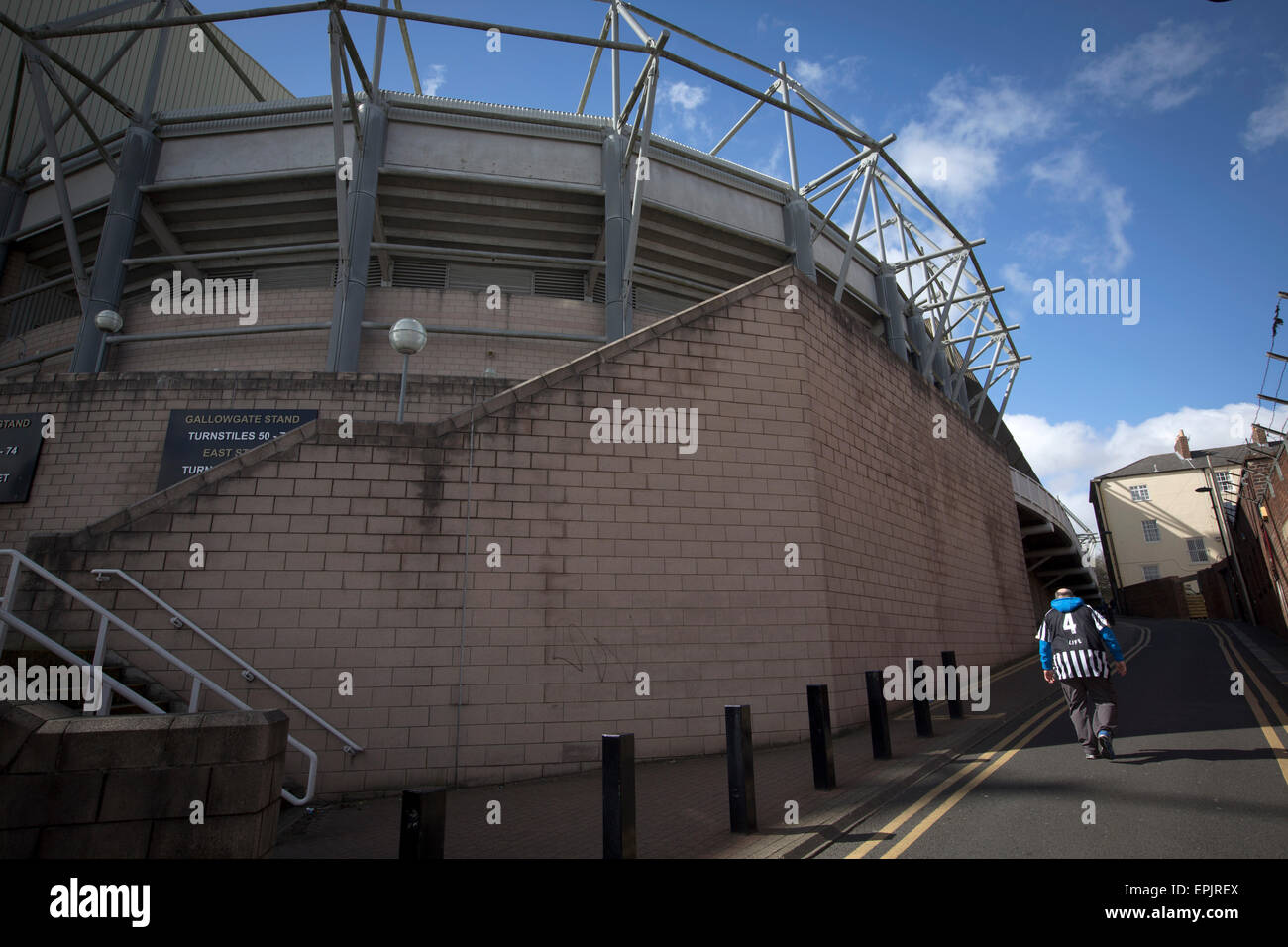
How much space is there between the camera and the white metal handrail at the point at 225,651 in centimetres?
600

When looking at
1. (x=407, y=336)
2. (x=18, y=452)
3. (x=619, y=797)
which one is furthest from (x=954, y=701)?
(x=18, y=452)

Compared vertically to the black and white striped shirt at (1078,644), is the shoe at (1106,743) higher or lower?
lower

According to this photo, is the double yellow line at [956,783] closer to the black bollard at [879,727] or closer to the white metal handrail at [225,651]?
the black bollard at [879,727]

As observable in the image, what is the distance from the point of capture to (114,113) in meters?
22.0

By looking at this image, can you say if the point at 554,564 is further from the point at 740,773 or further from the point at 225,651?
the point at 740,773

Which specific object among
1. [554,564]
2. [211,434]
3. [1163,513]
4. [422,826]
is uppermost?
[1163,513]

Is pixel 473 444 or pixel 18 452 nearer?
pixel 473 444

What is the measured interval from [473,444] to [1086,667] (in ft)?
21.8

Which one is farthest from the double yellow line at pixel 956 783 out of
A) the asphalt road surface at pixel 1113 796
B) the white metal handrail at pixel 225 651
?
the white metal handrail at pixel 225 651

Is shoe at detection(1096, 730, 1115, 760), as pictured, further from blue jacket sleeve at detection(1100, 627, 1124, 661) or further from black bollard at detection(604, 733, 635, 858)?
black bollard at detection(604, 733, 635, 858)

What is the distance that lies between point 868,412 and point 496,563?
677 centimetres

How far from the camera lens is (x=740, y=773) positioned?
14.8ft
